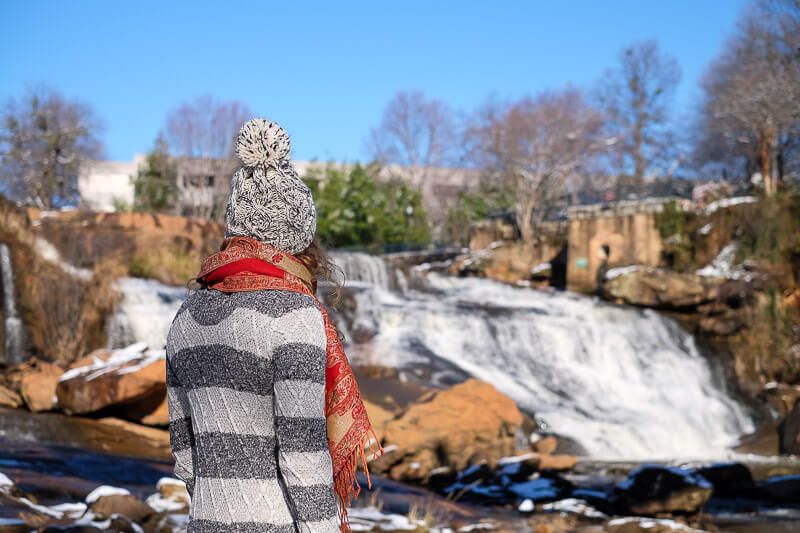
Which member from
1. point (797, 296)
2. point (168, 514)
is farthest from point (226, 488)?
point (797, 296)

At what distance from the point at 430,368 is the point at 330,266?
1524 centimetres

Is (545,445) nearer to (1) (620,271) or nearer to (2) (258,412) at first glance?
(1) (620,271)

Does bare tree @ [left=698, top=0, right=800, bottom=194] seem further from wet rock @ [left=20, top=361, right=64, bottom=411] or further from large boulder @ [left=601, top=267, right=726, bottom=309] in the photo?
wet rock @ [left=20, top=361, right=64, bottom=411]

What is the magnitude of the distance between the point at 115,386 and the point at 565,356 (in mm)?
10671

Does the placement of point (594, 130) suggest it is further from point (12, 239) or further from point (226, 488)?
point (226, 488)

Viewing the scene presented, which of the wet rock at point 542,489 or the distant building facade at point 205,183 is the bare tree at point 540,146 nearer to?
the distant building facade at point 205,183

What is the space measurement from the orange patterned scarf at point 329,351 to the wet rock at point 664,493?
8043 mm

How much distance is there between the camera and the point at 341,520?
2.08 m

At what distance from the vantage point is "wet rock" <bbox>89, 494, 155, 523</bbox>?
621 centimetres

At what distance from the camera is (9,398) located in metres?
12.6

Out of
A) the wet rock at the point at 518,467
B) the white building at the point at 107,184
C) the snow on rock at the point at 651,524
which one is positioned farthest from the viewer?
the white building at the point at 107,184

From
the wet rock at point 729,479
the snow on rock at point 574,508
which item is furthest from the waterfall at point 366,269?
the snow on rock at point 574,508

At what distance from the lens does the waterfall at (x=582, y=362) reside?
53.8 ft

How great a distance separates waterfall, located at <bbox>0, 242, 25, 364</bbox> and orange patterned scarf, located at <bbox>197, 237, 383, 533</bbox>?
14.0 m
